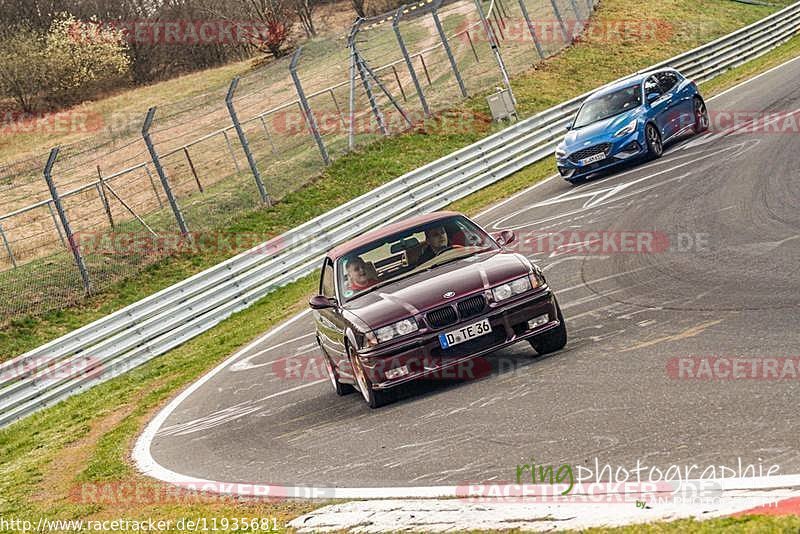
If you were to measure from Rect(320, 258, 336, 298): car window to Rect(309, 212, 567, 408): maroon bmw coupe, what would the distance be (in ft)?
1.14

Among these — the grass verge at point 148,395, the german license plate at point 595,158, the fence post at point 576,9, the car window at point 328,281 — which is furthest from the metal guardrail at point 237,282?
the fence post at point 576,9

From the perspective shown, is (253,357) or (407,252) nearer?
(407,252)

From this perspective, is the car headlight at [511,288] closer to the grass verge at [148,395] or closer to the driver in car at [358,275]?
the driver in car at [358,275]

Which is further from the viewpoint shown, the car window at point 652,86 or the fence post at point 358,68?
the fence post at point 358,68

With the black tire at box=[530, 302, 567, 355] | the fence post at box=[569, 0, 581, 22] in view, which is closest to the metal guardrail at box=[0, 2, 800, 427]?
the black tire at box=[530, 302, 567, 355]

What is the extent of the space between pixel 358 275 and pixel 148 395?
571 cm

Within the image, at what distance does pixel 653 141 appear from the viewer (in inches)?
852

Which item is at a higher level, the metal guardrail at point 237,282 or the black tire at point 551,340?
the black tire at point 551,340

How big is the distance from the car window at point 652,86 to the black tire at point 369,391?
1392cm

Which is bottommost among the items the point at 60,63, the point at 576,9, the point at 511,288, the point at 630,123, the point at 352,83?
the point at 630,123

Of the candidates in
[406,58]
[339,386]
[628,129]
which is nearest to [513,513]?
[339,386]

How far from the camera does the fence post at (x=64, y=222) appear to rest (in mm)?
20359

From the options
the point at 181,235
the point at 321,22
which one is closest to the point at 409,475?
the point at 181,235

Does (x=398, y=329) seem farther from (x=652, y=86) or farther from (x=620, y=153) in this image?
(x=652, y=86)
